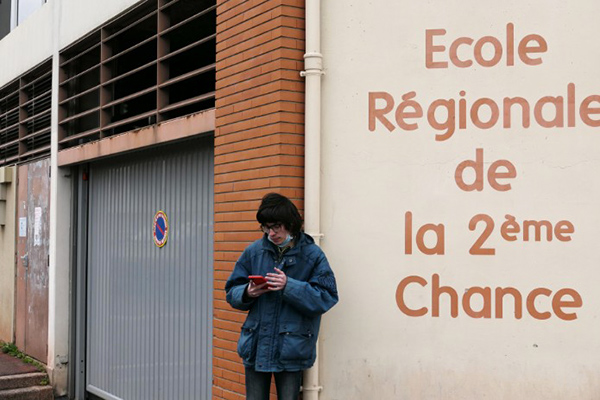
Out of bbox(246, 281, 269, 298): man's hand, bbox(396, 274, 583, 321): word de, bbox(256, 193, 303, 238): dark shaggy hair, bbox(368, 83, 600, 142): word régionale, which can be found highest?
bbox(368, 83, 600, 142): word régionale

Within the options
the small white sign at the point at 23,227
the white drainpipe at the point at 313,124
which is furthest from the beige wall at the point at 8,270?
the white drainpipe at the point at 313,124

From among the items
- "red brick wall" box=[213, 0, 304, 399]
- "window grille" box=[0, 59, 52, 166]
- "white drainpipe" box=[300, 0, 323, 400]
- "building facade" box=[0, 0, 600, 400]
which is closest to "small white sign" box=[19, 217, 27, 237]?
"window grille" box=[0, 59, 52, 166]

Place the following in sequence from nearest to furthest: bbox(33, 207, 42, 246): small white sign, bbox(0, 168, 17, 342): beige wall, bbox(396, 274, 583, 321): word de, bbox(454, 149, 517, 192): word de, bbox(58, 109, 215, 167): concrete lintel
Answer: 1. bbox(396, 274, 583, 321): word de
2. bbox(454, 149, 517, 192): word de
3. bbox(58, 109, 215, 167): concrete lintel
4. bbox(33, 207, 42, 246): small white sign
5. bbox(0, 168, 17, 342): beige wall

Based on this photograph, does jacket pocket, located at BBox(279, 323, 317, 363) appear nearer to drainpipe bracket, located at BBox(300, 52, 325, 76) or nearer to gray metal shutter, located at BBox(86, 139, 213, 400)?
drainpipe bracket, located at BBox(300, 52, 325, 76)

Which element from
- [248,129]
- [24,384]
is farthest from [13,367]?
[248,129]

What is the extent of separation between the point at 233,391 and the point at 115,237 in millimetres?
3357

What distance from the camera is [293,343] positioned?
4.55 metres

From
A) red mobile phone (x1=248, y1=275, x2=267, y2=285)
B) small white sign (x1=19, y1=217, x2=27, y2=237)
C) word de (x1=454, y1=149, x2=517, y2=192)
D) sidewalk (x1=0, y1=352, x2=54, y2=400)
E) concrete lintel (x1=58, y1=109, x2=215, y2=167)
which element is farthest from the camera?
small white sign (x1=19, y1=217, x2=27, y2=237)

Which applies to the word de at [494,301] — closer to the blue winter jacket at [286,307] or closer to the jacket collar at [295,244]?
the blue winter jacket at [286,307]

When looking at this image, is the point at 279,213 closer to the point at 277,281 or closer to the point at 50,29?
the point at 277,281

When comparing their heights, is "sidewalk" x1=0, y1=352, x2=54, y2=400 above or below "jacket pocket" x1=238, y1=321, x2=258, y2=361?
below

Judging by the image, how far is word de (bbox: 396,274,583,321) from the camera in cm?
482

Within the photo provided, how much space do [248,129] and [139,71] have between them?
101 inches

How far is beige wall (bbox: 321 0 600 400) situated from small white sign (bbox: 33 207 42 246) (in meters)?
5.89
